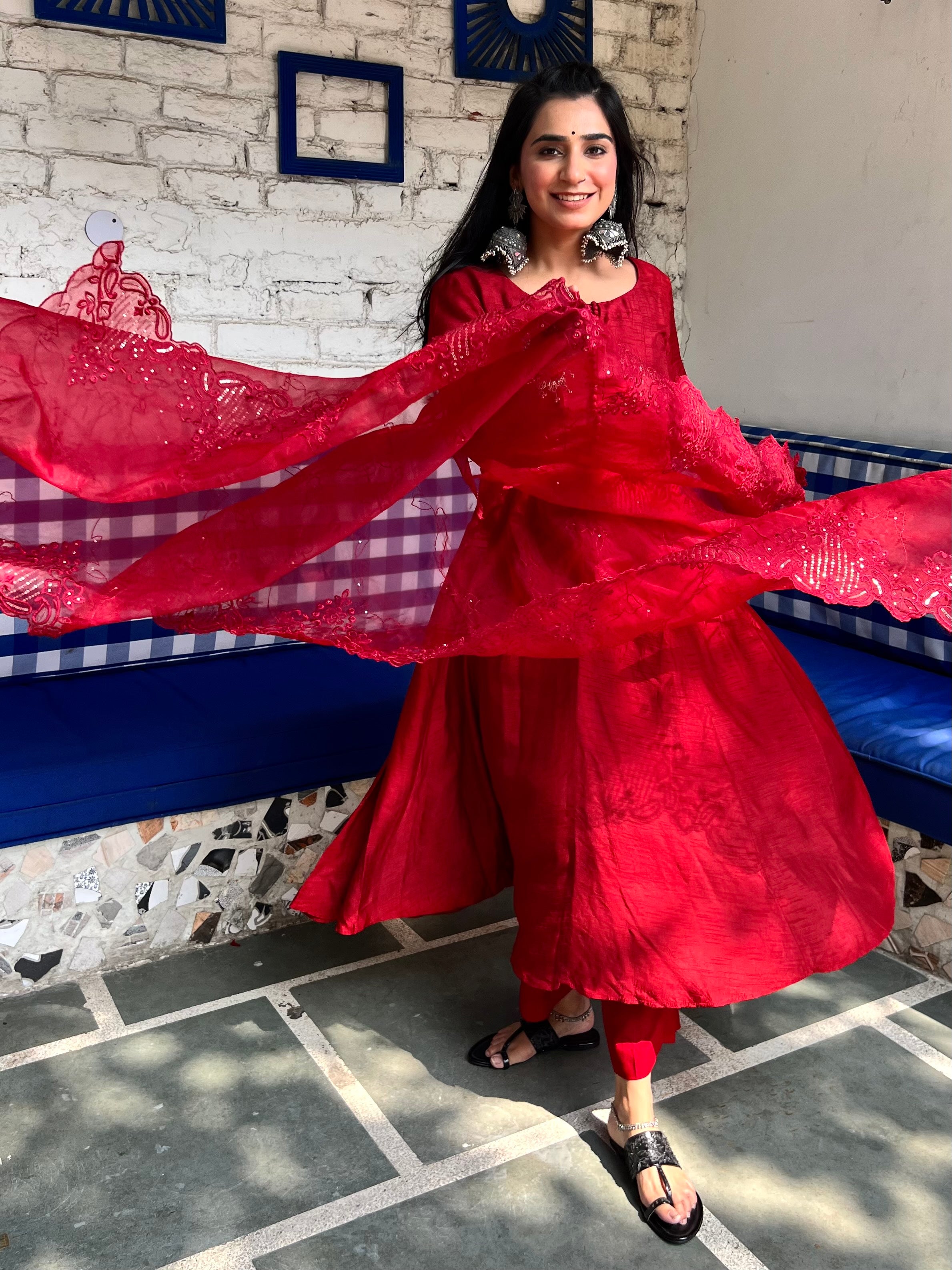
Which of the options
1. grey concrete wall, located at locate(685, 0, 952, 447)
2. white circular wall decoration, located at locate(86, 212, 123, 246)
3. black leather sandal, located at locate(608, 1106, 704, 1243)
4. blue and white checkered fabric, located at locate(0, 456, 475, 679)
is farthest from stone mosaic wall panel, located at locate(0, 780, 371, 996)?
grey concrete wall, located at locate(685, 0, 952, 447)

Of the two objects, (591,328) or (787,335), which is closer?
(591,328)

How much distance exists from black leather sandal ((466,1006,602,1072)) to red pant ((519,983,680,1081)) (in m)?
0.30

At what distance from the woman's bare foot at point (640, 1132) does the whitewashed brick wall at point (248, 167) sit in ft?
6.93

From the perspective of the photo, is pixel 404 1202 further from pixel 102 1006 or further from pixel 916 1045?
pixel 916 1045

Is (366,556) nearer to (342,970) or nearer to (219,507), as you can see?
(219,507)

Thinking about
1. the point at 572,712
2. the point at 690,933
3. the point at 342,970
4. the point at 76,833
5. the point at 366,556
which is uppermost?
the point at 366,556

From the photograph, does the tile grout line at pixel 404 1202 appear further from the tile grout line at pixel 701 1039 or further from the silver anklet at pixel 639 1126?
the tile grout line at pixel 701 1039

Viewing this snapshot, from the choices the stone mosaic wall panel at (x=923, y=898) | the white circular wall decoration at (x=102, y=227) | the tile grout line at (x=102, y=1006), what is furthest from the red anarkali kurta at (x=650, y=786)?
the white circular wall decoration at (x=102, y=227)

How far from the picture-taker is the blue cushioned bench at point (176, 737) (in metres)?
2.19

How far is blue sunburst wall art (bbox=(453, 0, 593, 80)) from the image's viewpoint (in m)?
3.29

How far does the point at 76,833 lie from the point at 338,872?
548 millimetres

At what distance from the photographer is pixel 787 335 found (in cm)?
345

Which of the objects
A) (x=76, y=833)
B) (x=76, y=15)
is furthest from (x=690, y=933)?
(x=76, y=15)

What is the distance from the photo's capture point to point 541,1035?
211 centimetres
